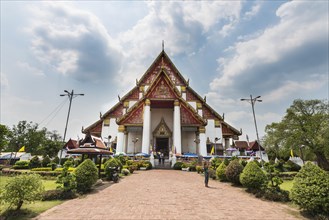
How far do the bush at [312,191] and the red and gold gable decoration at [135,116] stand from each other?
19841 mm

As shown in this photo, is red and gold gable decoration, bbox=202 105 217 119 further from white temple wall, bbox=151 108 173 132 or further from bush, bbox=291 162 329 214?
bush, bbox=291 162 329 214

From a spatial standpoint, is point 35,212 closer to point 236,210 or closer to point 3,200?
point 3,200

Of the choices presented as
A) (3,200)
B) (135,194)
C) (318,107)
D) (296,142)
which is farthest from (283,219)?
(318,107)

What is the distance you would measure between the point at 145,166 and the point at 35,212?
42.0ft

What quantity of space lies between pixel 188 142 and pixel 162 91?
8419 mm

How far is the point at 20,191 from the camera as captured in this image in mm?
5594

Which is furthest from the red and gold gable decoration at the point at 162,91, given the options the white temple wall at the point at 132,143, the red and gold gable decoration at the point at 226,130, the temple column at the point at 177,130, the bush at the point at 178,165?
the bush at the point at 178,165

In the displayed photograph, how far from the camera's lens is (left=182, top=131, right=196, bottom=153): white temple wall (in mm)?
25812

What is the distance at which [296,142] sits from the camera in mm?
20094

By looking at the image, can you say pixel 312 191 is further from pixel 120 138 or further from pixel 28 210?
pixel 120 138

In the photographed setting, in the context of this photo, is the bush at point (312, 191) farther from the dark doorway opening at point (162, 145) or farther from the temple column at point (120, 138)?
the dark doorway opening at point (162, 145)

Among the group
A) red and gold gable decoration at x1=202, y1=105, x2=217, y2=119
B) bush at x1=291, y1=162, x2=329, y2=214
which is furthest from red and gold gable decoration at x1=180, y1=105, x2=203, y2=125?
bush at x1=291, y1=162, x2=329, y2=214

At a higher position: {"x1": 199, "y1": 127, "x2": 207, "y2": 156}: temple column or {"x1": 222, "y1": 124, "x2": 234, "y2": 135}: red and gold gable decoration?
{"x1": 222, "y1": 124, "x2": 234, "y2": 135}: red and gold gable decoration

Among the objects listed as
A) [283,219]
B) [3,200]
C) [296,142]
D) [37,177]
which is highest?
[296,142]
